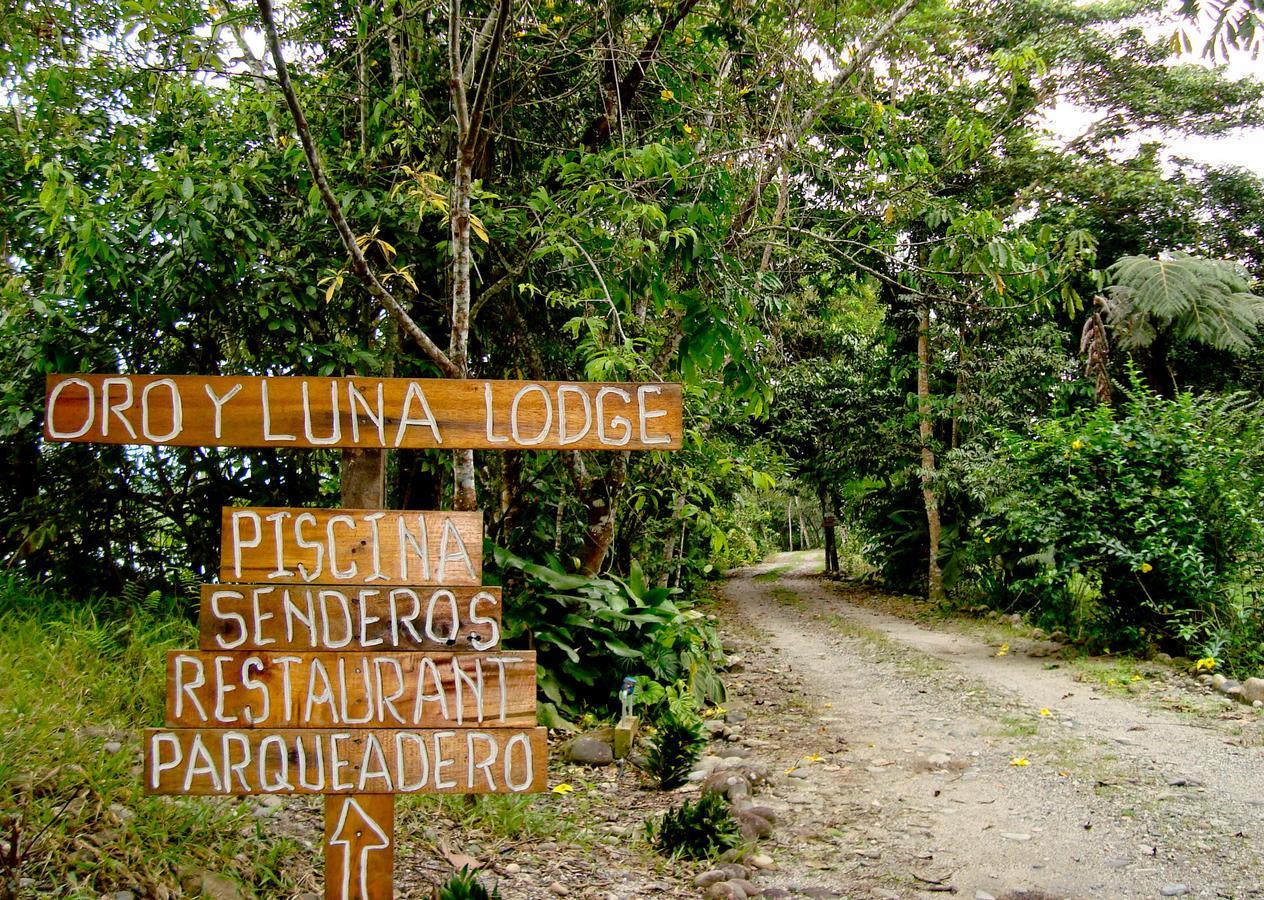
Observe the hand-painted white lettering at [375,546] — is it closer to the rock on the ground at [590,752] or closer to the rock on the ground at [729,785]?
the rock on the ground at [729,785]

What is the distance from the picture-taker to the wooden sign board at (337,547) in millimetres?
2525

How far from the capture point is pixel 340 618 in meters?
2.52

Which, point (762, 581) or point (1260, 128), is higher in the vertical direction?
point (1260, 128)

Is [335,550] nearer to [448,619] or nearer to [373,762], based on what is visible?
[448,619]

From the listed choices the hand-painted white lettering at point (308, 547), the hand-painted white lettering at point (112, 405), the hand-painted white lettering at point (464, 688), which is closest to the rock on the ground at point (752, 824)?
the hand-painted white lettering at point (464, 688)

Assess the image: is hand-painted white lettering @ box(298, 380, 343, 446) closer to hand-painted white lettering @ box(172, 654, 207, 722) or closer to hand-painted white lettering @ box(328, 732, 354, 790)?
hand-painted white lettering @ box(172, 654, 207, 722)

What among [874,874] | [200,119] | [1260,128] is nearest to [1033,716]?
[874,874]

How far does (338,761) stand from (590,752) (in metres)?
2.99

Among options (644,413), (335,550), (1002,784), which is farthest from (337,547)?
(1002,784)

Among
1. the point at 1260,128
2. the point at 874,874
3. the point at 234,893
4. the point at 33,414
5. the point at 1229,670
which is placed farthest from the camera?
the point at 1260,128

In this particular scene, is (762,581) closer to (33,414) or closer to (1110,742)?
(1110,742)

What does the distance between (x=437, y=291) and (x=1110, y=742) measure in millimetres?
5397

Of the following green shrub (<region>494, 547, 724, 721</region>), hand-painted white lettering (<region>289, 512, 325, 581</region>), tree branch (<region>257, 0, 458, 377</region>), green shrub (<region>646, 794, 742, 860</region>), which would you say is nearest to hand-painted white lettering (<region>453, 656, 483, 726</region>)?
hand-painted white lettering (<region>289, 512, 325, 581</region>)

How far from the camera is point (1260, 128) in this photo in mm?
12906
